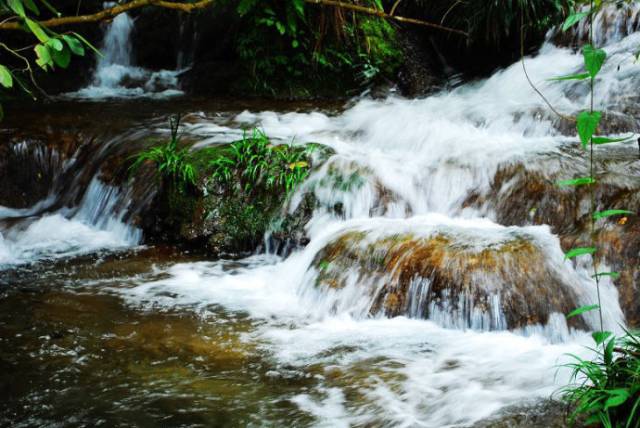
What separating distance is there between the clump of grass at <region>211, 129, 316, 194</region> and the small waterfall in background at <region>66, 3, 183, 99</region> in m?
3.83

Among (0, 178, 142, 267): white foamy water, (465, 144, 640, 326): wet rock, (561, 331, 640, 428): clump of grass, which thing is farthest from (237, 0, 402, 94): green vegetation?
(561, 331, 640, 428): clump of grass

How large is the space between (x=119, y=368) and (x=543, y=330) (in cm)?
251

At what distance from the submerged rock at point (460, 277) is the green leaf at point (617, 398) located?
169 cm

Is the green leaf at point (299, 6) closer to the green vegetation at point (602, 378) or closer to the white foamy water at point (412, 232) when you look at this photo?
the white foamy water at point (412, 232)

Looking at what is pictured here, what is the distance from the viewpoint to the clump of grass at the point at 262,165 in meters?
5.93

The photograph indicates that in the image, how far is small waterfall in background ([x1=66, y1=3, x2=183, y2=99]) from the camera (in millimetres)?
9832

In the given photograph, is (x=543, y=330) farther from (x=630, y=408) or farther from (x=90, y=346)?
(x=90, y=346)

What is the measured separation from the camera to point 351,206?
563cm

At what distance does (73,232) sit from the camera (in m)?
6.29

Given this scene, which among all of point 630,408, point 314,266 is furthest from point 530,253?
point 630,408

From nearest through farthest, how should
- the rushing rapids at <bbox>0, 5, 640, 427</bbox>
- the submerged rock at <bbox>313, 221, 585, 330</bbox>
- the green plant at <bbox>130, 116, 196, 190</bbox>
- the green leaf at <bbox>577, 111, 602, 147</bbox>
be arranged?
the green leaf at <bbox>577, 111, 602, 147</bbox> < the rushing rapids at <bbox>0, 5, 640, 427</bbox> < the submerged rock at <bbox>313, 221, 585, 330</bbox> < the green plant at <bbox>130, 116, 196, 190</bbox>

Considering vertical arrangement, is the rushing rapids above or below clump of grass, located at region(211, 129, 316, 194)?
below

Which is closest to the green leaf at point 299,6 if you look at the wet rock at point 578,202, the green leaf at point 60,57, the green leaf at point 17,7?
the wet rock at point 578,202

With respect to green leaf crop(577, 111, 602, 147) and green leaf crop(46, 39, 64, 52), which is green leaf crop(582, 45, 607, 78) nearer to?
green leaf crop(577, 111, 602, 147)
